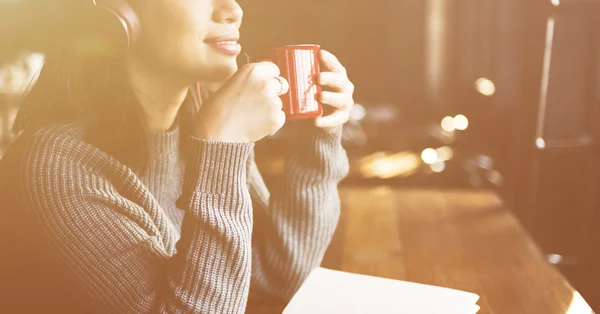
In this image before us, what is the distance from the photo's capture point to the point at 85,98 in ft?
2.96

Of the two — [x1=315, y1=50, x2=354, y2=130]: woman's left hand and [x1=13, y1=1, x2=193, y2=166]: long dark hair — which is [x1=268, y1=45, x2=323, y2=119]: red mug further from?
[x1=13, y1=1, x2=193, y2=166]: long dark hair

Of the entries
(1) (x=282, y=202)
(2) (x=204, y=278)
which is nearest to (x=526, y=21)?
(1) (x=282, y=202)

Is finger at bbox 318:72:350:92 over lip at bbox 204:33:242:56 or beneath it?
beneath

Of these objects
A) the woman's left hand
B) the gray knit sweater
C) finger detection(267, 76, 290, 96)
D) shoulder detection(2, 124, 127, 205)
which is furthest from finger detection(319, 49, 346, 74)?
shoulder detection(2, 124, 127, 205)

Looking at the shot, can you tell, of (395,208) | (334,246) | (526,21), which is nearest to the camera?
(334,246)

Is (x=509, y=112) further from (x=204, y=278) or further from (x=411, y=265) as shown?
(x=204, y=278)

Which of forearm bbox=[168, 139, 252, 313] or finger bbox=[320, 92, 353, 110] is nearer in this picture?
forearm bbox=[168, 139, 252, 313]

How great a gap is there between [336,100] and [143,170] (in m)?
0.32

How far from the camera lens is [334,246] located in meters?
1.29

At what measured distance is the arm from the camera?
77 cm

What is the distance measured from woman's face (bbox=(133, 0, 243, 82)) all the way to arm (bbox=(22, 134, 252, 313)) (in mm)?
155

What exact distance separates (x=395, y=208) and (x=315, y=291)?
0.72 metres

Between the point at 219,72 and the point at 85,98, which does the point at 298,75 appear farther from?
the point at 85,98

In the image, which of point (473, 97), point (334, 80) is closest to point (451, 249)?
point (334, 80)
